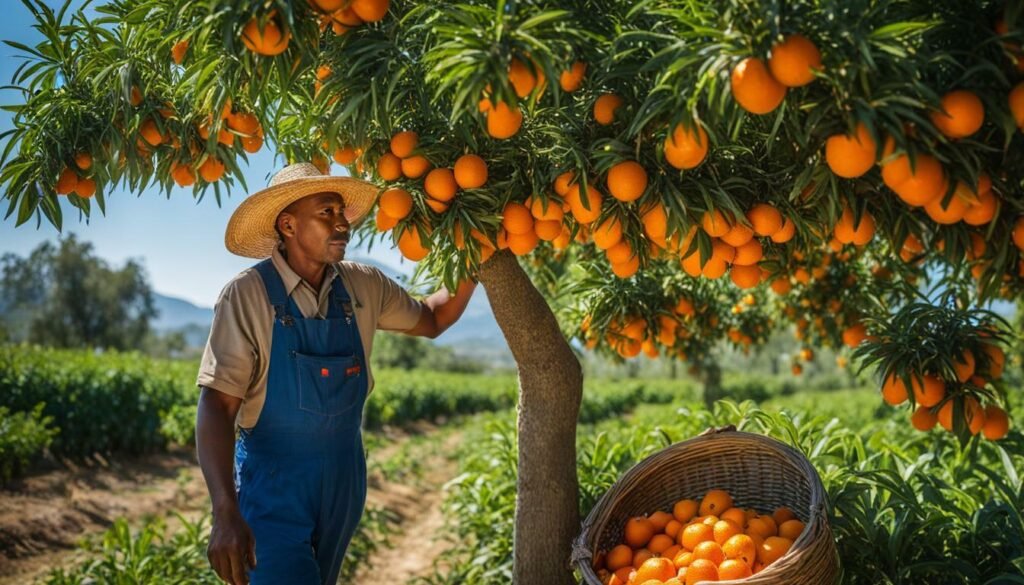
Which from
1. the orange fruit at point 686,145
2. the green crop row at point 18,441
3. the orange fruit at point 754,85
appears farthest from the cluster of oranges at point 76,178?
the green crop row at point 18,441

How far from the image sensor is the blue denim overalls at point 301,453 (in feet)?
7.22

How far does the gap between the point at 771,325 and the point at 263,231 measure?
14.0 feet

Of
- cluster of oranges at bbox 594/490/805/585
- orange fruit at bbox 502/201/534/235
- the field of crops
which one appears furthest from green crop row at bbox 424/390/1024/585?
orange fruit at bbox 502/201/534/235

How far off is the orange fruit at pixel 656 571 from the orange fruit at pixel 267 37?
170 centimetres

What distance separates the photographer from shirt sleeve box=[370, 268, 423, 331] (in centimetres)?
274

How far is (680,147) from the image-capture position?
1.37 metres

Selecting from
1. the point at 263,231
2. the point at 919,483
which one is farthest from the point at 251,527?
the point at 919,483

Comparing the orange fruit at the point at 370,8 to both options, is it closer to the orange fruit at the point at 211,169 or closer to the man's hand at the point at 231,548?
the orange fruit at the point at 211,169

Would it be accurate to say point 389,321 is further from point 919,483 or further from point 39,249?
point 39,249

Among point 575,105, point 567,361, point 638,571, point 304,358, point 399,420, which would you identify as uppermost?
point 575,105

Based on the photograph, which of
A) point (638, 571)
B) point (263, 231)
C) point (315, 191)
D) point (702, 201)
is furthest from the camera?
point (263, 231)

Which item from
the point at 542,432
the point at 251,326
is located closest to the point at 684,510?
the point at 542,432

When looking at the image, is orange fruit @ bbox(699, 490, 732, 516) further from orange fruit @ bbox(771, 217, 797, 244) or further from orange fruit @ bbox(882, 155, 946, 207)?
orange fruit @ bbox(882, 155, 946, 207)

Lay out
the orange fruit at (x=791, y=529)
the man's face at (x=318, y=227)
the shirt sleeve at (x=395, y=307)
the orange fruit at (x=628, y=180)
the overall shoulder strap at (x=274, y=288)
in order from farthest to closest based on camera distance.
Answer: the shirt sleeve at (x=395, y=307) < the man's face at (x=318, y=227) < the overall shoulder strap at (x=274, y=288) < the orange fruit at (x=791, y=529) < the orange fruit at (x=628, y=180)
